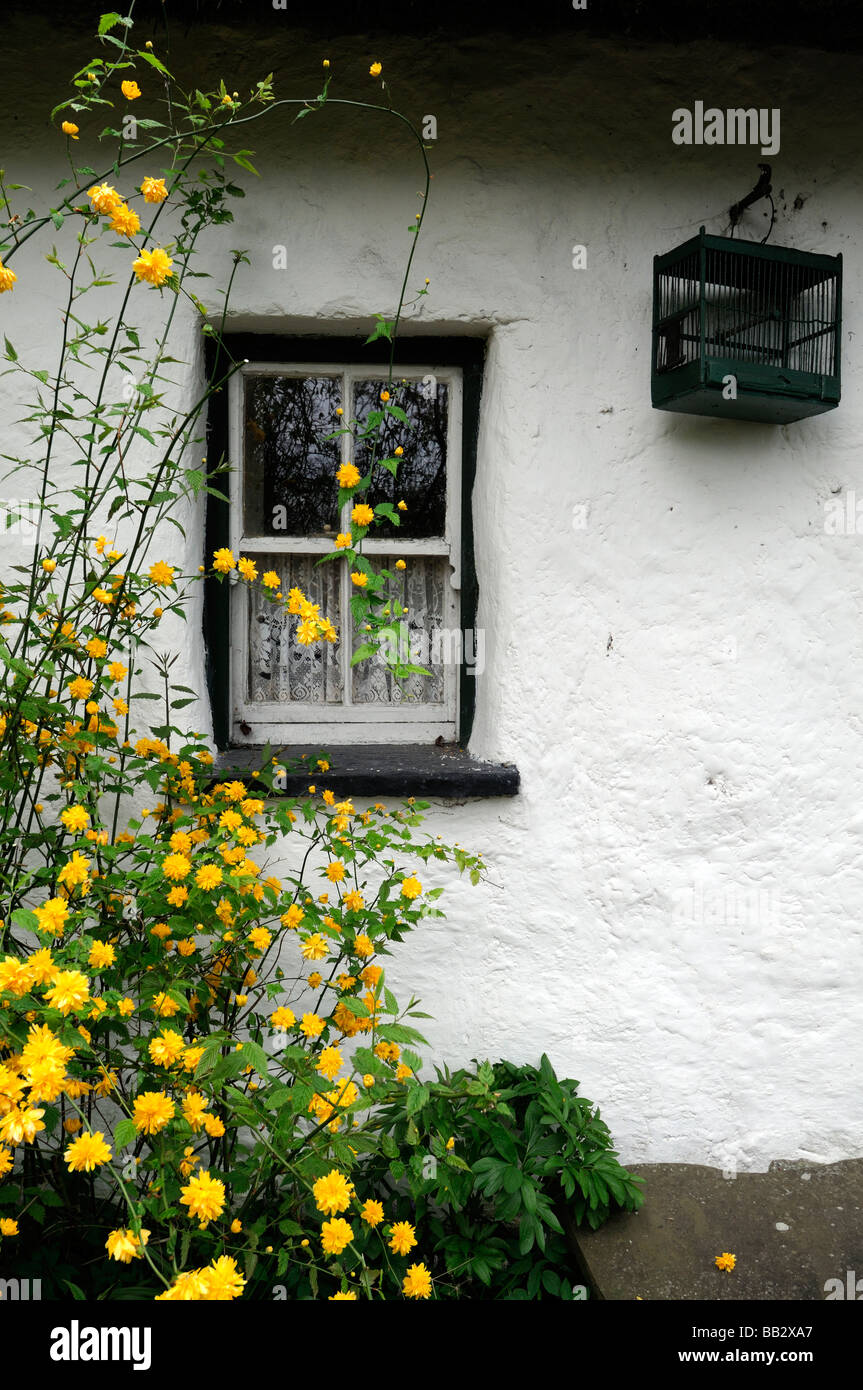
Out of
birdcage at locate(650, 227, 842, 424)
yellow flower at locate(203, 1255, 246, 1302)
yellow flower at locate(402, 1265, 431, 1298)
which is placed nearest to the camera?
yellow flower at locate(203, 1255, 246, 1302)

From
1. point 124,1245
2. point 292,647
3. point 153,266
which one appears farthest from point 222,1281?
point 292,647

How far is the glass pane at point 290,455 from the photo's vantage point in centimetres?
276

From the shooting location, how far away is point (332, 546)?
9.12 ft

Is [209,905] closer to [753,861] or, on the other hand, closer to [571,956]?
[571,956]

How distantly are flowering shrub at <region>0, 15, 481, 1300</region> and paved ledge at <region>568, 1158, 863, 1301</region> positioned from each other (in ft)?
1.65

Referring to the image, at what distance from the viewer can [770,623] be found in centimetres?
265

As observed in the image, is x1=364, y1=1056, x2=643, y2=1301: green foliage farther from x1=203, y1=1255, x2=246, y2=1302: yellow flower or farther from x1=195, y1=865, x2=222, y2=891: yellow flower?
x1=203, y1=1255, x2=246, y2=1302: yellow flower

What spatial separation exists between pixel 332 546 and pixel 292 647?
0.32 meters

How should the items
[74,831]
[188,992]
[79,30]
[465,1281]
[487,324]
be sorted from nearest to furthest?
[74,831]
[188,992]
[465,1281]
[79,30]
[487,324]

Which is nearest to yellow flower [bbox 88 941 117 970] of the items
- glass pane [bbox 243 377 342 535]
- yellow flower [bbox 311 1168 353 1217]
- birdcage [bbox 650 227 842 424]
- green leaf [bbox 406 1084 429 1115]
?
yellow flower [bbox 311 1168 353 1217]

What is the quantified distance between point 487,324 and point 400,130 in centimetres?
55

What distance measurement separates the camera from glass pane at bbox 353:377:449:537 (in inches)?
110

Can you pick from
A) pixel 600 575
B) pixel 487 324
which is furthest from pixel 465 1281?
pixel 487 324

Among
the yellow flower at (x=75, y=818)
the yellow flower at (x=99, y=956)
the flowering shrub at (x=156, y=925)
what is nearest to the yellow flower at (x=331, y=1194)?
the flowering shrub at (x=156, y=925)
